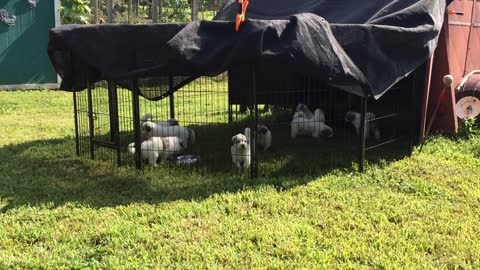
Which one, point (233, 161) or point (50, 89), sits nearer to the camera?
point (233, 161)

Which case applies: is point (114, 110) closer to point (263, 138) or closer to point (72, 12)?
point (263, 138)

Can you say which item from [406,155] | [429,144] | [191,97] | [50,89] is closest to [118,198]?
[406,155]

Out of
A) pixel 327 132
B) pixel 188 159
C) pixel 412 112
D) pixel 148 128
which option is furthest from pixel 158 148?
pixel 412 112

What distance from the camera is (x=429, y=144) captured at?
7367mm

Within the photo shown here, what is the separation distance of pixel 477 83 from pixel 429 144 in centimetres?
168

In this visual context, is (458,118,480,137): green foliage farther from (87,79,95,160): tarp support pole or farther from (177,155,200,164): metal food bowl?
(87,79,95,160): tarp support pole

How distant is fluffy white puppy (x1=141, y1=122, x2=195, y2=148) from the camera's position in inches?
277

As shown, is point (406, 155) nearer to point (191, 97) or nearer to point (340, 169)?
point (340, 169)

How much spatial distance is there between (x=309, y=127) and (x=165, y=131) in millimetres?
2546

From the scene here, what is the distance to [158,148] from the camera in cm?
655

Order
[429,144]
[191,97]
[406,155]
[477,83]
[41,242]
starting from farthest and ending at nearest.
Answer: [191,97], [477,83], [429,144], [406,155], [41,242]

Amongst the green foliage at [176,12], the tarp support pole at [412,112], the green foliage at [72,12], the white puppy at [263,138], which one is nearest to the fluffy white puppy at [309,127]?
the white puppy at [263,138]

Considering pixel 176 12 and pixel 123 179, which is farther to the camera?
pixel 176 12

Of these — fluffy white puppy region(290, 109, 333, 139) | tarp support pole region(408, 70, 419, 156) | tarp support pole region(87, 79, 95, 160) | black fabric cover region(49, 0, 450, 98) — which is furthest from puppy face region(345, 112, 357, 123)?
tarp support pole region(87, 79, 95, 160)
